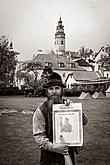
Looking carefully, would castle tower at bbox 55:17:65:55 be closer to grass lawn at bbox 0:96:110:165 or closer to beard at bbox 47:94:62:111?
grass lawn at bbox 0:96:110:165

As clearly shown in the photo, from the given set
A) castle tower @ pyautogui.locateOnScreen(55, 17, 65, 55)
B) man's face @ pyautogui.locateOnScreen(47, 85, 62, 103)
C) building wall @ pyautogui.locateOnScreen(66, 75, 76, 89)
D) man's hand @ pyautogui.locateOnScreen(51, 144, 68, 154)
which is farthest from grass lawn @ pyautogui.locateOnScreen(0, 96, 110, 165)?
man's hand @ pyautogui.locateOnScreen(51, 144, 68, 154)

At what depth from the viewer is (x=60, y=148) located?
97 centimetres

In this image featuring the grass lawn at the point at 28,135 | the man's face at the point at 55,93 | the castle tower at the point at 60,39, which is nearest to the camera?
the man's face at the point at 55,93

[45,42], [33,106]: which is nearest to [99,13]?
[45,42]

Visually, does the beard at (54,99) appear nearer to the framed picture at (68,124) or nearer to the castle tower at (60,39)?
the framed picture at (68,124)

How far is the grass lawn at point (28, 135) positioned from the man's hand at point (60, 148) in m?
0.59

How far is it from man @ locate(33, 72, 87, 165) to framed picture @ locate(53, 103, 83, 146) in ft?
0.08

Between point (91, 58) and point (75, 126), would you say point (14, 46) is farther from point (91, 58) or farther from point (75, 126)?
point (75, 126)

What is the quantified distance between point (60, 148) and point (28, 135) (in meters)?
0.70

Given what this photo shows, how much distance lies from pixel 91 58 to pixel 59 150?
98cm

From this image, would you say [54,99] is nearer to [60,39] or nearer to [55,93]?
[55,93]

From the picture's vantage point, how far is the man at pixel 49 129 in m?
0.97

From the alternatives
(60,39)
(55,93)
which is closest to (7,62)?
(60,39)

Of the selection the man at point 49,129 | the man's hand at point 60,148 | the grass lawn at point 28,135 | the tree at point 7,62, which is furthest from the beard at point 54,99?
the tree at point 7,62
